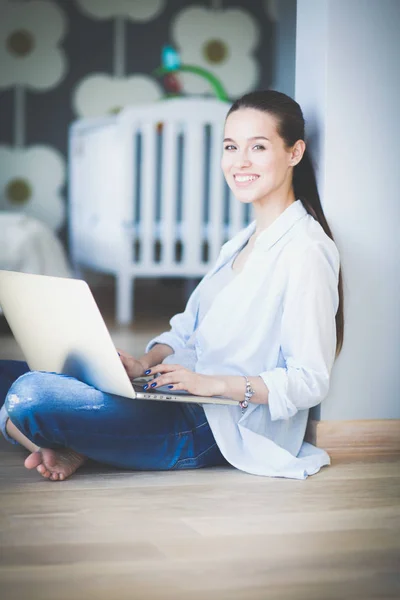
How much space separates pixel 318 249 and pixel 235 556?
537 millimetres

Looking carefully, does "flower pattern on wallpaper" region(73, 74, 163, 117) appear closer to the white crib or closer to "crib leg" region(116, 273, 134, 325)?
the white crib

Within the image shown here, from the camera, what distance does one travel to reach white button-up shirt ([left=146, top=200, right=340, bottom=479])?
1.28m

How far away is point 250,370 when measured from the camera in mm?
1334

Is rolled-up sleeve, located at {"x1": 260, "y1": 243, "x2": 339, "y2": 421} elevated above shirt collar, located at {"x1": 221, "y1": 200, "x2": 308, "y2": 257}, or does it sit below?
below

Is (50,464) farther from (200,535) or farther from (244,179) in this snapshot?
(244,179)

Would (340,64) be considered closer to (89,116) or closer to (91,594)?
(91,594)

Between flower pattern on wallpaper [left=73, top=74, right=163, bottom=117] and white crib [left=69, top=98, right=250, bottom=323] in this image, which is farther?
flower pattern on wallpaper [left=73, top=74, right=163, bottom=117]

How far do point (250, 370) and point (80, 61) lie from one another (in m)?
3.53

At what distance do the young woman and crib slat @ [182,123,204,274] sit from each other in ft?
6.34

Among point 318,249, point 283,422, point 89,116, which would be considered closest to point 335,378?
point 283,422

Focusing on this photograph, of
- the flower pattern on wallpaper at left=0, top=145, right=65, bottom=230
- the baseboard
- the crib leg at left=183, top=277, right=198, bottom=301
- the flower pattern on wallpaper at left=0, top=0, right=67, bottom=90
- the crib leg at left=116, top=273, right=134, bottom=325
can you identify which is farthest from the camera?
the flower pattern on wallpaper at left=0, top=145, right=65, bottom=230

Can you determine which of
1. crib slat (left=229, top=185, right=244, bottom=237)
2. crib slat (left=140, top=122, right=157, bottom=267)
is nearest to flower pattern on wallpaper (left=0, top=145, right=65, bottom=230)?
crib slat (left=140, top=122, right=157, bottom=267)

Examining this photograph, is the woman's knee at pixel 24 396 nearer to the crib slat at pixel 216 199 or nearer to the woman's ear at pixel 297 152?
the woman's ear at pixel 297 152

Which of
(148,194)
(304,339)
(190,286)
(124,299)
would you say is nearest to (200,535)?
(304,339)
